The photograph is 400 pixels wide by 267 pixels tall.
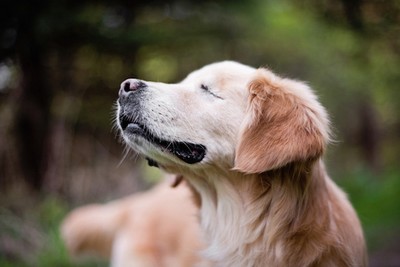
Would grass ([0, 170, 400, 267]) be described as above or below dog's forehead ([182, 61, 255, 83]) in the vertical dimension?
below

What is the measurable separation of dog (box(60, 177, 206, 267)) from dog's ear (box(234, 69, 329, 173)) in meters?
0.78

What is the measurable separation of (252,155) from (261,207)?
0.35 m

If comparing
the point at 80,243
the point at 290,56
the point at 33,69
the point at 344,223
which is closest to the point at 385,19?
the point at 344,223

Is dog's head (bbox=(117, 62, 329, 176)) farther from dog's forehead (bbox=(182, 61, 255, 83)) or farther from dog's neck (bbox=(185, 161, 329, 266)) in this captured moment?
dog's neck (bbox=(185, 161, 329, 266))

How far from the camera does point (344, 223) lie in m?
2.64

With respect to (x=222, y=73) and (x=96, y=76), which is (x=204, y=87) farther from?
(x=96, y=76)

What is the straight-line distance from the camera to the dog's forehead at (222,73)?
109 inches

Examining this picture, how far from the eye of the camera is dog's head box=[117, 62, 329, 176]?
247 cm

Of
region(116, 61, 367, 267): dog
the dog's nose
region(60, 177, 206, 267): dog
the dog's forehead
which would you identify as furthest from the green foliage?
the dog's nose

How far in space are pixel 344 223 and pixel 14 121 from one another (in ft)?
12.3

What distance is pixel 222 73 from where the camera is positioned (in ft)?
9.15

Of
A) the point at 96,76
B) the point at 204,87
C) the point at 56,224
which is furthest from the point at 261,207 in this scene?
the point at 96,76

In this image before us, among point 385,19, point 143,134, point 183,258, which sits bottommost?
point 183,258

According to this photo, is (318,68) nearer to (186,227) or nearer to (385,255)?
(385,255)
